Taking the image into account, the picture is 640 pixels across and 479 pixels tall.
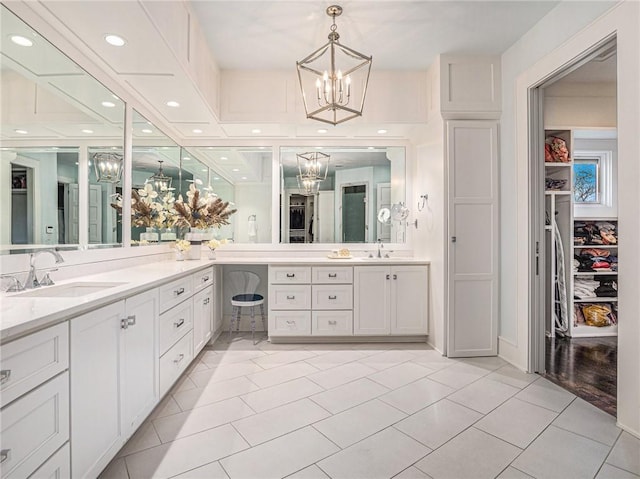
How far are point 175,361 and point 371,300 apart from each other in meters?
1.94

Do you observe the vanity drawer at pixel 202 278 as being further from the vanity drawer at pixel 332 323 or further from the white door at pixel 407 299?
the white door at pixel 407 299

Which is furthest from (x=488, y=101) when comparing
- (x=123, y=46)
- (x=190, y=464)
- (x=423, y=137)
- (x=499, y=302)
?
(x=190, y=464)

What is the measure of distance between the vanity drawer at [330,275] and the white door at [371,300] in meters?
0.06

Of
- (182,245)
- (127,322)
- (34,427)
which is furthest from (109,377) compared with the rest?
(182,245)

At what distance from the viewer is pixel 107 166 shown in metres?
2.46

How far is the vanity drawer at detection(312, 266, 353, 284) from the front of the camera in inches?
140

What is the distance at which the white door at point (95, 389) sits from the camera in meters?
1.31

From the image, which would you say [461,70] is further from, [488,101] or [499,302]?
[499,302]

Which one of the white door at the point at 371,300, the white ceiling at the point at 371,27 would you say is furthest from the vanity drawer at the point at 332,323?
the white ceiling at the point at 371,27

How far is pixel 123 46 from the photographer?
6.66 feet

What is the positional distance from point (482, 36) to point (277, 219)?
8.69 feet

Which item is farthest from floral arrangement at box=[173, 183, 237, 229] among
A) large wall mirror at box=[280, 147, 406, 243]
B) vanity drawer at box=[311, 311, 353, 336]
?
vanity drawer at box=[311, 311, 353, 336]

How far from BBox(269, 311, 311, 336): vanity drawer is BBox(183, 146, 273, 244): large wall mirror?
0.98 m

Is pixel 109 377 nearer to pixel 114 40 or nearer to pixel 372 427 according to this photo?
pixel 372 427
